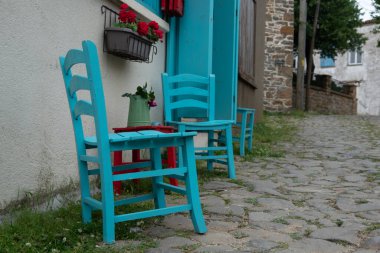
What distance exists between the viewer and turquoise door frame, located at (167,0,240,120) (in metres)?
5.37

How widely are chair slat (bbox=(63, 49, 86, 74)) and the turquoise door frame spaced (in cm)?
280

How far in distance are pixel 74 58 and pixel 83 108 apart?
26 centimetres

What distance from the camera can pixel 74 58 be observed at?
2557mm

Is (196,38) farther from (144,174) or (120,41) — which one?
(144,174)

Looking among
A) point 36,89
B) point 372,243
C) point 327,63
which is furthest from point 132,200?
point 327,63

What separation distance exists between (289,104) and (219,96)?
981cm

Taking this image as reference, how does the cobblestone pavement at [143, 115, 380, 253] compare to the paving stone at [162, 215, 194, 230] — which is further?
the paving stone at [162, 215, 194, 230]

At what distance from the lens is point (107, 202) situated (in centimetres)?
248

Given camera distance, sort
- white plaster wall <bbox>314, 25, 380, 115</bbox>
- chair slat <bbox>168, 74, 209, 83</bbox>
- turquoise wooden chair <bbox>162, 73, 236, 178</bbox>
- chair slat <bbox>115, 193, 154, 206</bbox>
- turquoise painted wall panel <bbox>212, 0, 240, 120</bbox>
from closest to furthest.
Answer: chair slat <bbox>115, 193, 154, 206</bbox>
turquoise wooden chair <bbox>162, 73, 236, 178</bbox>
chair slat <bbox>168, 74, 209, 83</bbox>
turquoise painted wall panel <bbox>212, 0, 240, 120</bbox>
white plaster wall <bbox>314, 25, 380, 115</bbox>

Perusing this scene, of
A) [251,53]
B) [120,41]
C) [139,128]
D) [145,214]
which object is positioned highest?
[251,53]

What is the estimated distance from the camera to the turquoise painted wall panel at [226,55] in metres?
5.88

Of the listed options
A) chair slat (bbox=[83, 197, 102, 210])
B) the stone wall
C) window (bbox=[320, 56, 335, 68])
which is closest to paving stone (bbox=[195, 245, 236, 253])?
chair slat (bbox=[83, 197, 102, 210])

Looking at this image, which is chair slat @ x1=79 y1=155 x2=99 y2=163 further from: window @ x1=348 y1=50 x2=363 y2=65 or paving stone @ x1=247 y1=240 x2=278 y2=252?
window @ x1=348 y1=50 x2=363 y2=65

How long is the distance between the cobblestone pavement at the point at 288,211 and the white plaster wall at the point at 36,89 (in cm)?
82
